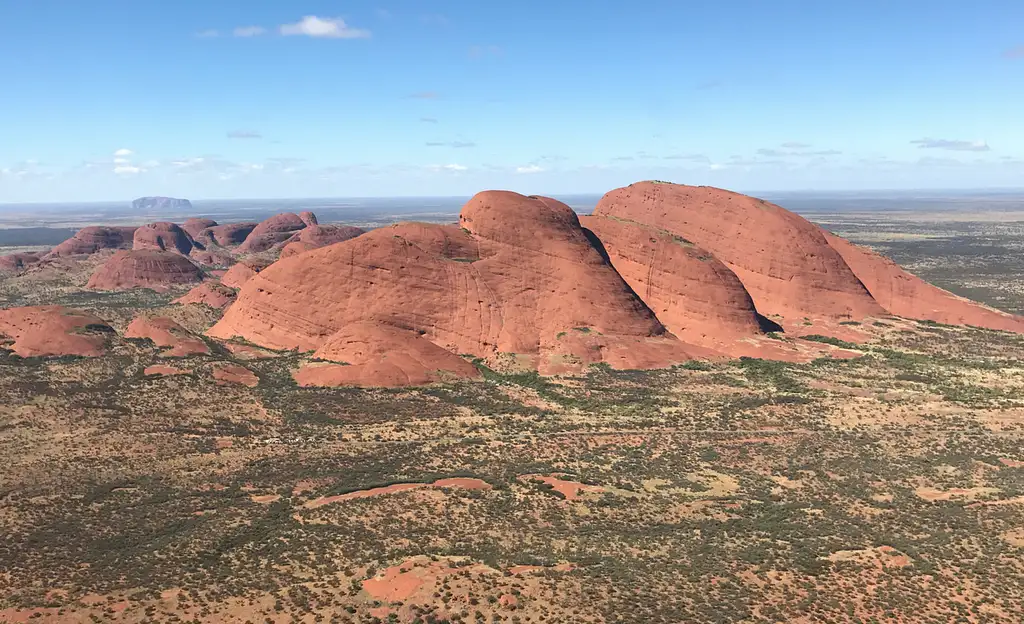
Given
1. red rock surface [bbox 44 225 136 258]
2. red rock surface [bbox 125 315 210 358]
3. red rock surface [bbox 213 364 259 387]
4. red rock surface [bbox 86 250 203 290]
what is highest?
red rock surface [bbox 44 225 136 258]

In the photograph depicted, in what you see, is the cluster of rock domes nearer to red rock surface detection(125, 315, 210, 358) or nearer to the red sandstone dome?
red rock surface detection(125, 315, 210, 358)

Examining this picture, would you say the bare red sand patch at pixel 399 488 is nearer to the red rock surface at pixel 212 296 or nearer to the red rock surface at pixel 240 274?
the red rock surface at pixel 212 296

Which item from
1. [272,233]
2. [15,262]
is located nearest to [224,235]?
[272,233]

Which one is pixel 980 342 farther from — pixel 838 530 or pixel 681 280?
pixel 838 530

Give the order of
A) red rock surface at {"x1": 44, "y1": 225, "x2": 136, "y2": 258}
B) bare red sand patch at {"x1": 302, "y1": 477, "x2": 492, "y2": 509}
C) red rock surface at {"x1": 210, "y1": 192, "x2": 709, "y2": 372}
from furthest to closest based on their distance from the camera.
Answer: red rock surface at {"x1": 44, "y1": 225, "x2": 136, "y2": 258} < red rock surface at {"x1": 210, "y1": 192, "x2": 709, "y2": 372} < bare red sand patch at {"x1": 302, "y1": 477, "x2": 492, "y2": 509}

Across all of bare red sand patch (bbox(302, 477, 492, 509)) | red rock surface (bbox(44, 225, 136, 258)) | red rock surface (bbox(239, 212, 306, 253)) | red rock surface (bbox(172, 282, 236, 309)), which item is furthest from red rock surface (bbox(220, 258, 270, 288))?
bare red sand patch (bbox(302, 477, 492, 509))

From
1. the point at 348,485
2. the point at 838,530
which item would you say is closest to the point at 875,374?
the point at 838,530

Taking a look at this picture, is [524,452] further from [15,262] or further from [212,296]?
[15,262]
